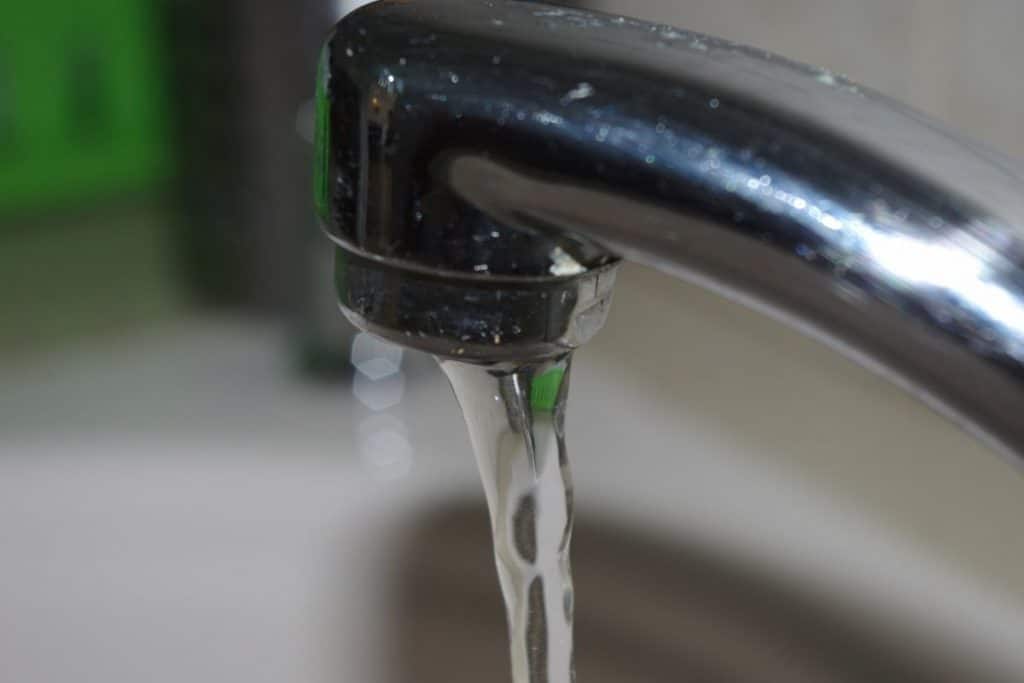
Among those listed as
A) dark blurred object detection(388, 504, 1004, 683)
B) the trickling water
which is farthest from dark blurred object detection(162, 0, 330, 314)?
the trickling water

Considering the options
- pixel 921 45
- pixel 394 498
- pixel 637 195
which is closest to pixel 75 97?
pixel 394 498

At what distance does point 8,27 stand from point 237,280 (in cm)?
12

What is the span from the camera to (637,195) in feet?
0.48

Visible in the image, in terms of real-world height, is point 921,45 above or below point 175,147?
above

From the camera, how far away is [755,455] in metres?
0.40

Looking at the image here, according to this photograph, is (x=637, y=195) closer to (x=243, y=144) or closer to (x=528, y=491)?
(x=528, y=491)

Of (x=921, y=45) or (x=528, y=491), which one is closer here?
(x=528, y=491)

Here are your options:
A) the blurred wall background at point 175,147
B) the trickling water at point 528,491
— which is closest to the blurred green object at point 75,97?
the blurred wall background at point 175,147

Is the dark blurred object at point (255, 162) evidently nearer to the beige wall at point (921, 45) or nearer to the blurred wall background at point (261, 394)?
the blurred wall background at point (261, 394)

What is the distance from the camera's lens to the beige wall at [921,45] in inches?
13.3

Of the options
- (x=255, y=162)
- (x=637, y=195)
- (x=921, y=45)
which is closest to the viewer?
(x=637, y=195)

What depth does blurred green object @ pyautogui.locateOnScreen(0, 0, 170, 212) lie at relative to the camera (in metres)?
0.49

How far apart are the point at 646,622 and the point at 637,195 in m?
0.24

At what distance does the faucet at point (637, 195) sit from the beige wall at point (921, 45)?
202 mm
